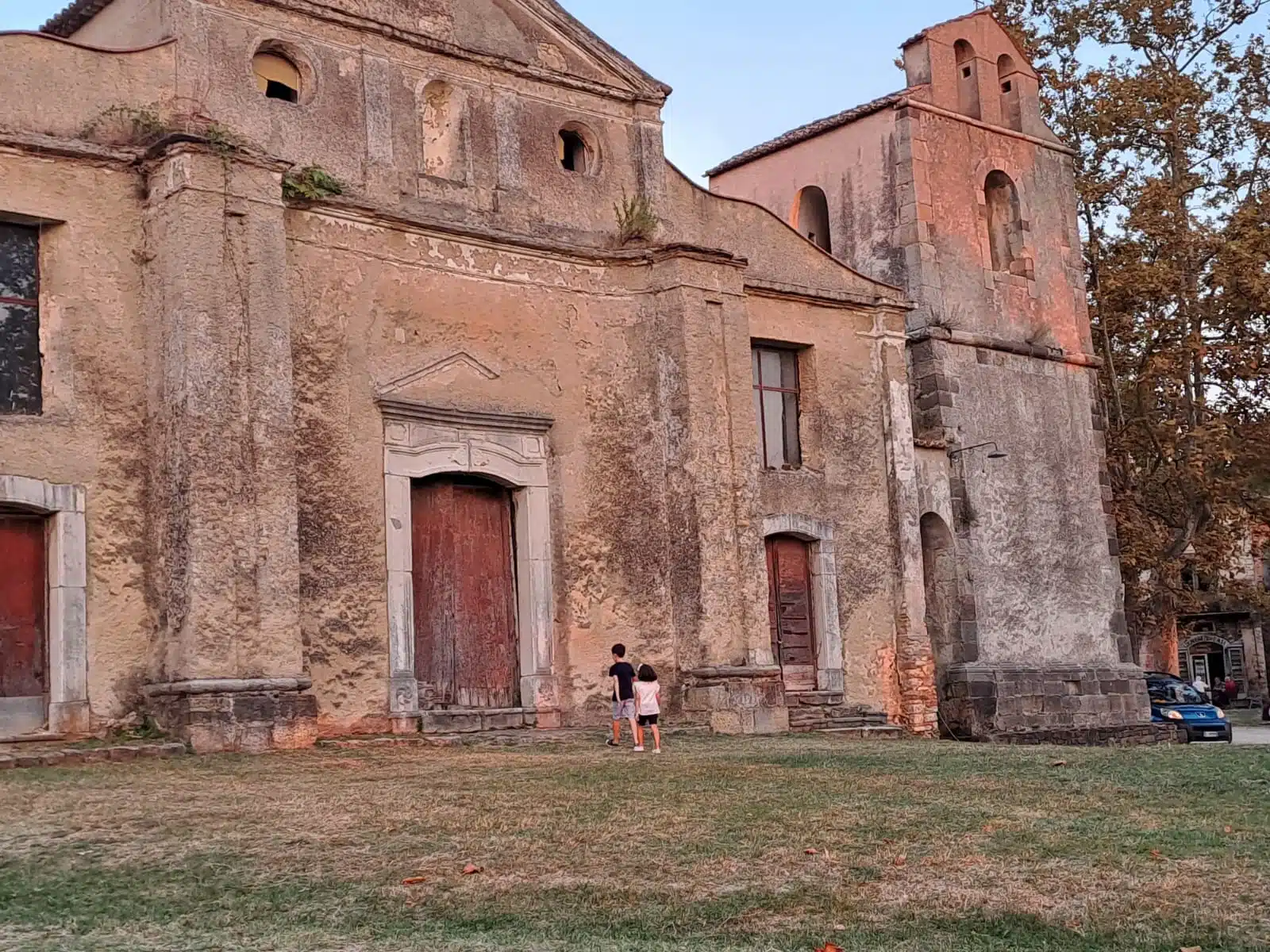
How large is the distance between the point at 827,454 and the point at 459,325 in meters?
5.39

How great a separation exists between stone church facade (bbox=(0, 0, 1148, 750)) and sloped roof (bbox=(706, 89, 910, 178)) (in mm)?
184

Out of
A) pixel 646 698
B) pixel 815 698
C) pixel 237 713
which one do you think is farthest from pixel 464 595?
pixel 815 698

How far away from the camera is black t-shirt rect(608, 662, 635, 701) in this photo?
14055mm

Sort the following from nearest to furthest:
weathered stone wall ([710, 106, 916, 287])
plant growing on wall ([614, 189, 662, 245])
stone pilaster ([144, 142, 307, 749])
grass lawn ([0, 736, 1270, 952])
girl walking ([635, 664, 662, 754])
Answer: grass lawn ([0, 736, 1270, 952]), stone pilaster ([144, 142, 307, 749]), girl walking ([635, 664, 662, 754]), plant growing on wall ([614, 189, 662, 245]), weathered stone wall ([710, 106, 916, 287])

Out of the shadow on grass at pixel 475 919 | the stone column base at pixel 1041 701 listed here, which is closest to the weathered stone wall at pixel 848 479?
the stone column base at pixel 1041 701

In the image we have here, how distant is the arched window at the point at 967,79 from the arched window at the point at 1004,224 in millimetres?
1062

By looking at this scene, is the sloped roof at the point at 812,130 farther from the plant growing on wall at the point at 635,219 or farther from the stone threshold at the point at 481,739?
the stone threshold at the point at 481,739

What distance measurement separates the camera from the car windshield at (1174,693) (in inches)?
960

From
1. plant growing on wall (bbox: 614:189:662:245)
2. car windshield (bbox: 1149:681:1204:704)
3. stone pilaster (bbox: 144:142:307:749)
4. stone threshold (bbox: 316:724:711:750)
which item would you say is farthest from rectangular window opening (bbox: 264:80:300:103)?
car windshield (bbox: 1149:681:1204:704)

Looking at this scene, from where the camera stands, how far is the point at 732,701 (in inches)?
628

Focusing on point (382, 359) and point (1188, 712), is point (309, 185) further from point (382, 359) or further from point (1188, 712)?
point (1188, 712)

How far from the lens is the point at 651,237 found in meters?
17.3

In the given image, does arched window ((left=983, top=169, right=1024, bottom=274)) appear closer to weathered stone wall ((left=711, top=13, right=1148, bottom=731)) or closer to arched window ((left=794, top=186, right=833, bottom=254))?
weathered stone wall ((left=711, top=13, right=1148, bottom=731))

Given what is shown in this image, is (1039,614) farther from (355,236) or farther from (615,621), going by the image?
(355,236)
